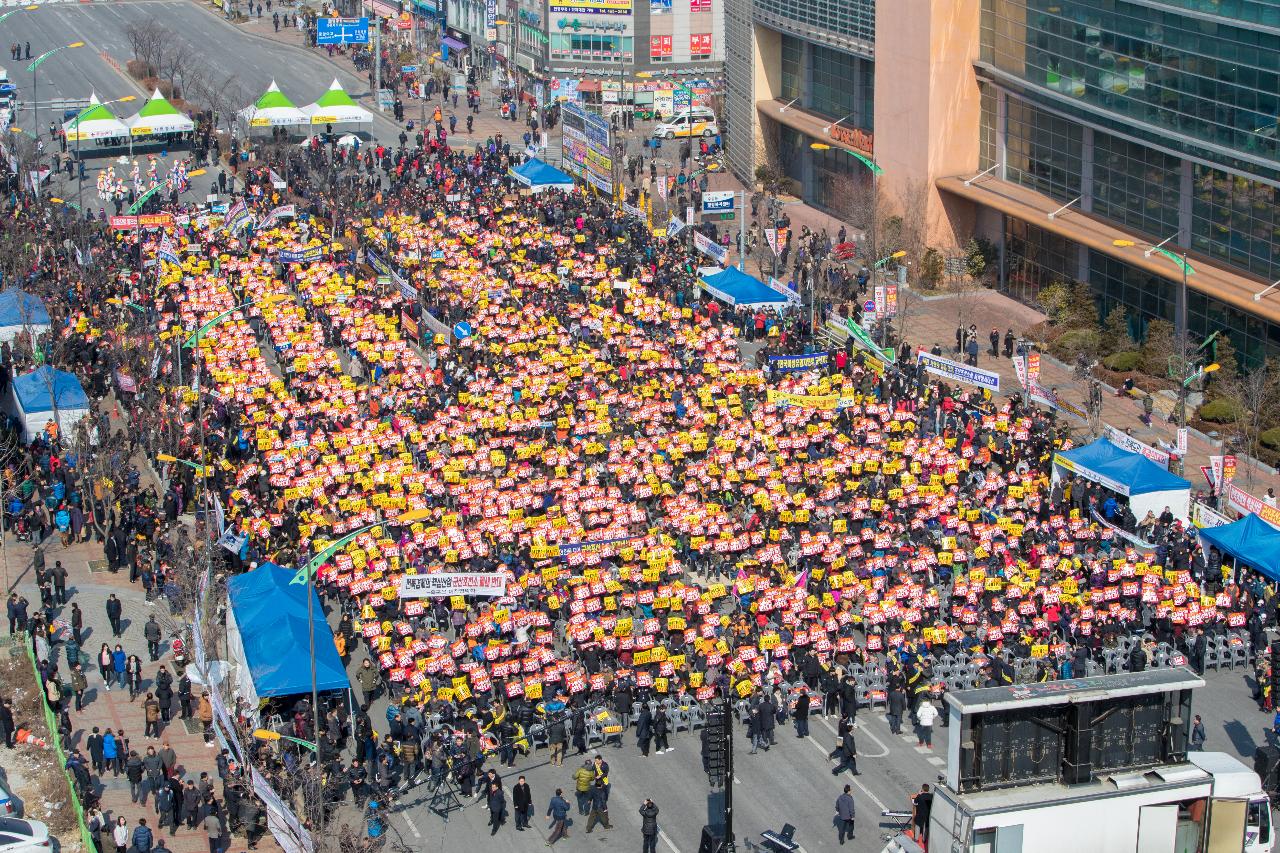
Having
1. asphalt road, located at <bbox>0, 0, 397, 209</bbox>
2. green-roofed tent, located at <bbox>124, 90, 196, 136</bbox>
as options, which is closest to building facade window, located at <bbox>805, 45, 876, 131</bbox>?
asphalt road, located at <bbox>0, 0, 397, 209</bbox>

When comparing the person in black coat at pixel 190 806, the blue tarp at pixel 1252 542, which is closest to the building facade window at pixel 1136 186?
the blue tarp at pixel 1252 542

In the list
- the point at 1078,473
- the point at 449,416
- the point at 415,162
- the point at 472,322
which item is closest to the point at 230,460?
the point at 449,416

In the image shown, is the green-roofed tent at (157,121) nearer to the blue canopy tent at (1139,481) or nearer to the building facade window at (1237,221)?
the building facade window at (1237,221)

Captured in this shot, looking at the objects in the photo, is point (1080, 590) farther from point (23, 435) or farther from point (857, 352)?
point (23, 435)

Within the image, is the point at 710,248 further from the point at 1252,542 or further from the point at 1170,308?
the point at 1252,542

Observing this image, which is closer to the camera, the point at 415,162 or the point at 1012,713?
the point at 1012,713

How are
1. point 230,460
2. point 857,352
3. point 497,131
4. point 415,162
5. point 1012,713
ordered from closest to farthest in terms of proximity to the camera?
point 1012,713
point 230,460
point 857,352
point 415,162
point 497,131

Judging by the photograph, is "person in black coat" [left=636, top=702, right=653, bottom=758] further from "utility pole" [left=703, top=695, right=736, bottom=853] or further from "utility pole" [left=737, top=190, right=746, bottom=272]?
"utility pole" [left=737, top=190, right=746, bottom=272]
